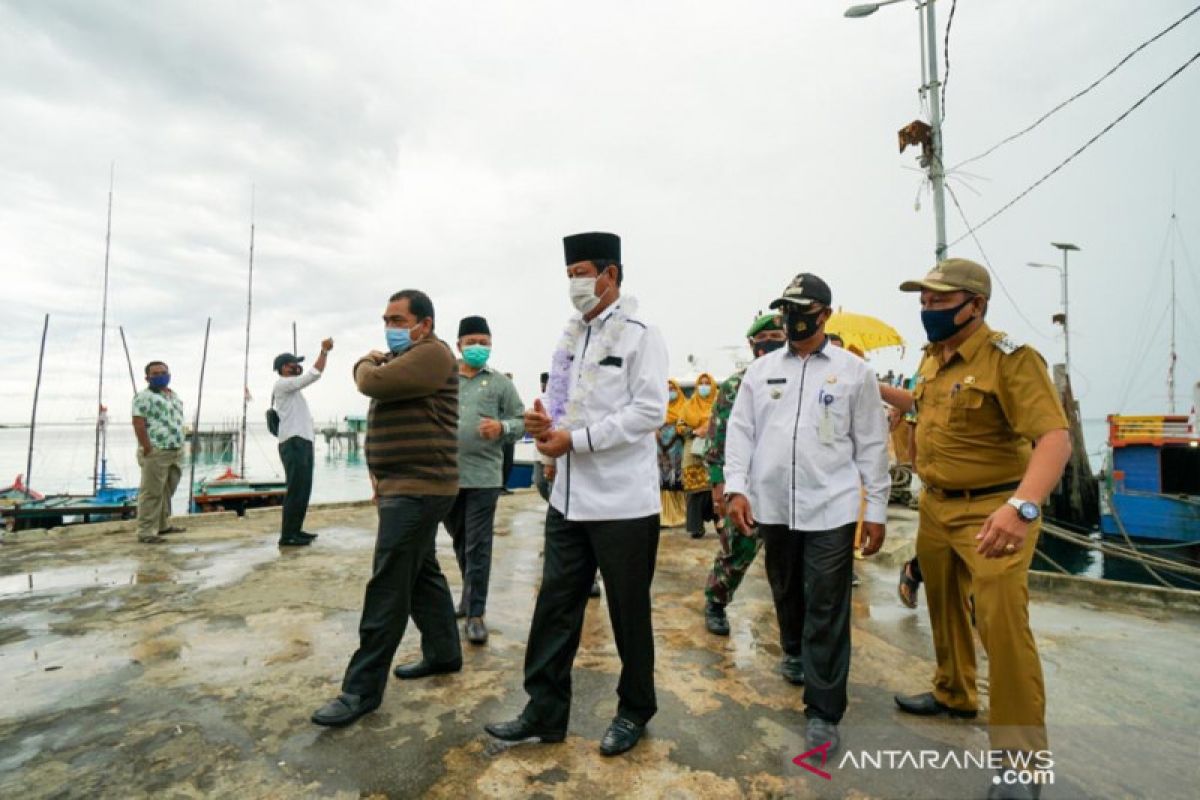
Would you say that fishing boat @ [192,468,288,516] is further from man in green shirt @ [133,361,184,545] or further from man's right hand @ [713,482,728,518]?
man's right hand @ [713,482,728,518]

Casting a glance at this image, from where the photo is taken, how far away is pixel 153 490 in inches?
248

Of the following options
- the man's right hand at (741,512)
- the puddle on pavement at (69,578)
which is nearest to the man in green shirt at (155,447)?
the puddle on pavement at (69,578)

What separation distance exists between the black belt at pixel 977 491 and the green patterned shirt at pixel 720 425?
4.54ft

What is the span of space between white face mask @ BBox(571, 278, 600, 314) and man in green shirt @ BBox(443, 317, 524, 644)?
1.14 meters

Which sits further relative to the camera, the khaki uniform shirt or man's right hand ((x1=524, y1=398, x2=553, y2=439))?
man's right hand ((x1=524, y1=398, x2=553, y2=439))

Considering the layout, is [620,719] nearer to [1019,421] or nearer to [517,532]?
[1019,421]

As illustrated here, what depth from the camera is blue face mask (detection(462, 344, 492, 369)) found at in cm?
397

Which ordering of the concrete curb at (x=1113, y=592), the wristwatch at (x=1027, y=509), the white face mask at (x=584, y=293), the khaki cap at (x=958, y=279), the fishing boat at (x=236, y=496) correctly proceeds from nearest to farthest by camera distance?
1. the wristwatch at (x=1027, y=509)
2. the khaki cap at (x=958, y=279)
3. the white face mask at (x=584, y=293)
4. the concrete curb at (x=1113, y=592)
5. the fishing boat at (x=236, y=496)

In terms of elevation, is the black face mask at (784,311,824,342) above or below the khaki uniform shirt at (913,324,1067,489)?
above

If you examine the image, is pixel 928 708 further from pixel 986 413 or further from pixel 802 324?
pixel 802 324

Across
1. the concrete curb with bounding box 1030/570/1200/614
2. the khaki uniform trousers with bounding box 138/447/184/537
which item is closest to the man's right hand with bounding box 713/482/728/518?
the concrete curb with bounding box 1030/570/1200/614

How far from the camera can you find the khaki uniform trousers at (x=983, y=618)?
2020 mm

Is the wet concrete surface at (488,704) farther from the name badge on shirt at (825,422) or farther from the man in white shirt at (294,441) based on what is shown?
the man in white shirt at (294,441)

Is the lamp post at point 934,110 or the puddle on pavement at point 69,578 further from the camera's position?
the lamp post at point 934,110
